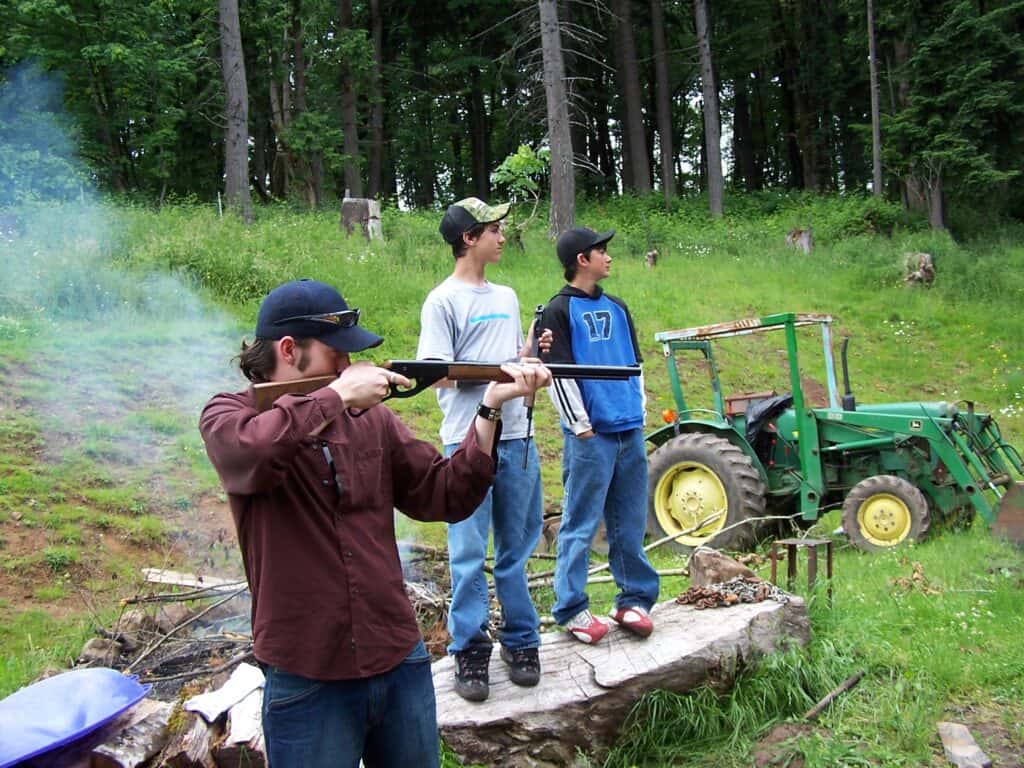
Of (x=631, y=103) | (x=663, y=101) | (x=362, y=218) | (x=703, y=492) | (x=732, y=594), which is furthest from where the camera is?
(x=663, y=101)

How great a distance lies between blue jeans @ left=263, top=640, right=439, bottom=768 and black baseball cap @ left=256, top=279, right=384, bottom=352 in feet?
2.85

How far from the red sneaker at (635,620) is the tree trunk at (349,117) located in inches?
873

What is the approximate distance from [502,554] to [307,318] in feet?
5.89

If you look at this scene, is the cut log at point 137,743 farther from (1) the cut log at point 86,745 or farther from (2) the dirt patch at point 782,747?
(2) the dirt patch at point 782,747

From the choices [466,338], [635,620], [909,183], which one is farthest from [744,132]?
[466,338]

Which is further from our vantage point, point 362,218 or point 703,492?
point 362,218

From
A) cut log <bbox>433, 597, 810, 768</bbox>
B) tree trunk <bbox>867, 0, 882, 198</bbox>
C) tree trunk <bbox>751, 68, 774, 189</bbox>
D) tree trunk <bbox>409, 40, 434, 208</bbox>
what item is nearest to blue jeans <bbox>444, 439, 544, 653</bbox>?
cut log <bbox>433, 597, 810, 768</bbox>

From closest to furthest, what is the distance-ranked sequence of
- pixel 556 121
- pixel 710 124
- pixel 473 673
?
pixel 473 673 → pixel 556 121 → pixel 710 124

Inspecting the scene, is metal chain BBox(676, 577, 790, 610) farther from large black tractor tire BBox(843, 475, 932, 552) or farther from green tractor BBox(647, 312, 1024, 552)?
large black tractor tire BBox(843, 475, 932, 552)

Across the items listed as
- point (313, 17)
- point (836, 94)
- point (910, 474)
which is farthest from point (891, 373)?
point (836, 94)

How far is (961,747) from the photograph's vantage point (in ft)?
12.5

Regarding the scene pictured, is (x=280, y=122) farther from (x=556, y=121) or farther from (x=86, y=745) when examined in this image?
(x=86, y=745)

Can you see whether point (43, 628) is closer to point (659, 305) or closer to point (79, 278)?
point (79, 278)

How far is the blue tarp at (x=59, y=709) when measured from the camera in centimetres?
316
